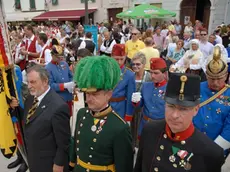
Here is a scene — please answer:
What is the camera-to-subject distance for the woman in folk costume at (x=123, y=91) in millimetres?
3445

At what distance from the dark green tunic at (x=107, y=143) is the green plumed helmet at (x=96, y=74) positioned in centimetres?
26

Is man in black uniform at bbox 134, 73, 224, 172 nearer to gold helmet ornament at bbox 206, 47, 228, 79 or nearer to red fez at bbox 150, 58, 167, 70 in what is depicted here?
gold helmet ornament at bbox 206, 47, 228, 79

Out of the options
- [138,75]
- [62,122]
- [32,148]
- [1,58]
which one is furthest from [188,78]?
[138,75]

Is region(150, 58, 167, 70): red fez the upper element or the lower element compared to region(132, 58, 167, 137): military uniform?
upper

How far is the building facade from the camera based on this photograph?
1681cm

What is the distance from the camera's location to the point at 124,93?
351 centimetres

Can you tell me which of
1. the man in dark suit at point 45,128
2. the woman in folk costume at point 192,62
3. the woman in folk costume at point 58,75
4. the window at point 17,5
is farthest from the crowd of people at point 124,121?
the window at point 17,5

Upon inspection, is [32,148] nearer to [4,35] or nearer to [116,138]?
[116,138]

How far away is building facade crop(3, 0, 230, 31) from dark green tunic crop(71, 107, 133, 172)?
642 inches

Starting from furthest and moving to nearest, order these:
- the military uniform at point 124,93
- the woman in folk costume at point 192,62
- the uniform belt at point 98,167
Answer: the woman in folk costume at point 192,62
the military uniform at point 124,93
the uniform belt at point 98,167

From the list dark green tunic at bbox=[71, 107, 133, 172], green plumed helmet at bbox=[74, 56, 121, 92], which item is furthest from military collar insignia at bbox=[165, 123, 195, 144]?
green plumed helmet at bbox=[74, 56, 121, 92]

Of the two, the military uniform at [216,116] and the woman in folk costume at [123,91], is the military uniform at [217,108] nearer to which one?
the military uniform at [216,116]

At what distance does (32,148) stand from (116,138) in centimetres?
105

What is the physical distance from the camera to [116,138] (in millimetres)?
1912
